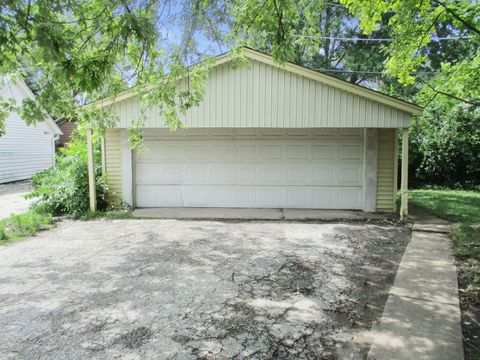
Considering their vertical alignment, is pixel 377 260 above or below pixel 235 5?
below

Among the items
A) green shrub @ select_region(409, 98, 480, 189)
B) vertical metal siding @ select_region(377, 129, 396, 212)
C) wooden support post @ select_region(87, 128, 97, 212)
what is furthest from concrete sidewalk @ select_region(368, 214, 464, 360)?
green shrub @ select_region(409, 98, 480, 189)

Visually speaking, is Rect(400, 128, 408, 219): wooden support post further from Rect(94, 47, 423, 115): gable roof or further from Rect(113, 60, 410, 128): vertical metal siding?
Rect(113, 60, 410, 128): vertical metal siding

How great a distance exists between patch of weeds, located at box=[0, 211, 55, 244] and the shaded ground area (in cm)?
121

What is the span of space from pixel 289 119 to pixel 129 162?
13.4 ft

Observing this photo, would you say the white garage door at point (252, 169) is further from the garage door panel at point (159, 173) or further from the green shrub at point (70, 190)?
the green shrub at point (70, 190)

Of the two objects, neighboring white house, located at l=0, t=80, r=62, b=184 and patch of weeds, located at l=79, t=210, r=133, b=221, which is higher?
neighboring white house, located at l=0, t=80, r=62, b=184

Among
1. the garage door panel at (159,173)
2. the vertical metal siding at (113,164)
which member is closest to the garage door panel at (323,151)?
the garage door panel at (159,173)

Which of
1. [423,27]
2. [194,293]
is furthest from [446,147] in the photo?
Result: [194,293]

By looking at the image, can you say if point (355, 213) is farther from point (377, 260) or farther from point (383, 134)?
point (377, 260)

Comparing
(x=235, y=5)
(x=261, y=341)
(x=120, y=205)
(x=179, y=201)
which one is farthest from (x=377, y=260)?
(x=120, y=205)

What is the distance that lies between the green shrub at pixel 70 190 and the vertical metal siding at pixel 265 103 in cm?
→ 184

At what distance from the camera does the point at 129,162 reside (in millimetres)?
9172

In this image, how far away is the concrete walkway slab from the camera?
328 inches

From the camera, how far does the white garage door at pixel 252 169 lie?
9133 millimetres
